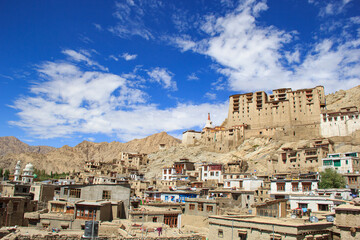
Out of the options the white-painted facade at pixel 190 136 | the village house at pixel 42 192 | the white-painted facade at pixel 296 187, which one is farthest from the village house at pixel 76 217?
the white-painted facade at pixel 190 136

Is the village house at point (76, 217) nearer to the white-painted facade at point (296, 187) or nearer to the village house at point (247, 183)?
the white-painted facade at point (296, 187)

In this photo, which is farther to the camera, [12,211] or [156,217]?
[12,211]

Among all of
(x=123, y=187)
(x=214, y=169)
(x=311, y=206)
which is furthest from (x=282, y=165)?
(x=123, y=187)

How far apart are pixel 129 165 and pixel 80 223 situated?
70694mm

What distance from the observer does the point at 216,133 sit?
99.8 metres

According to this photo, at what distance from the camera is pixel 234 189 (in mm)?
44375

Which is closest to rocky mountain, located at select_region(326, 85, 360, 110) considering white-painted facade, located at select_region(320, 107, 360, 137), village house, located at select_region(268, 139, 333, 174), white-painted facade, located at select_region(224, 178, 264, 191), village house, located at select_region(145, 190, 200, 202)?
white-painted facade, located at select_region(320, 107, 360, 137)

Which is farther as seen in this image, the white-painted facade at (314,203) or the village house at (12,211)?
the village house at (12,211)

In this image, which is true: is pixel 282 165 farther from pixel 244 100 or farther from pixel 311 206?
pixel 244 100

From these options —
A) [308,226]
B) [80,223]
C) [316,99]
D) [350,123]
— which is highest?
[316,99]

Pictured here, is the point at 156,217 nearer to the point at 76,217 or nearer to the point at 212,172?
the point at 76,217

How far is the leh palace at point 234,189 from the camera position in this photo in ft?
65.8

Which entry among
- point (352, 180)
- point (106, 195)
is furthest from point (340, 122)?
point (106, 195)

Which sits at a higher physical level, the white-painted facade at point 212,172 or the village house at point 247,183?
the white-painted facade at point 212,172
